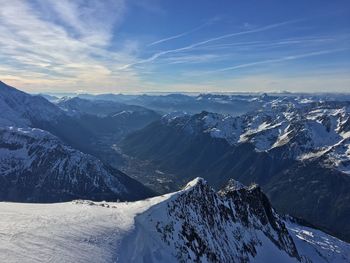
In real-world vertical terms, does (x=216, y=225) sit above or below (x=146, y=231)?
below

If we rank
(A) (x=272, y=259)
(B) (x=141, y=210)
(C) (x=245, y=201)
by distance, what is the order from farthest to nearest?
(C) (x=245, y=201) < (A) (x=272, y=259) < (B) (x=141, y=210)

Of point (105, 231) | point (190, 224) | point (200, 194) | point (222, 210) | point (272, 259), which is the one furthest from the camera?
point (272, 259)

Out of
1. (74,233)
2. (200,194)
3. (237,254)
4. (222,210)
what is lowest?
(237,254)

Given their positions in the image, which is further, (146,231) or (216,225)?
(216,225)

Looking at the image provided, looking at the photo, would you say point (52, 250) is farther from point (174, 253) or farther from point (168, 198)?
point (168, 198)

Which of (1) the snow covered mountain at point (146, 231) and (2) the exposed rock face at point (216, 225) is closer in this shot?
(1) the snow covered mountain at point (146, 231)

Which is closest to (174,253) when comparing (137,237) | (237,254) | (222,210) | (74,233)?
(137,237)

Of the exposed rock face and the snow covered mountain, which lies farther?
the exposed rock face

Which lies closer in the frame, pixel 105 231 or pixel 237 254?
pixel 105 231
